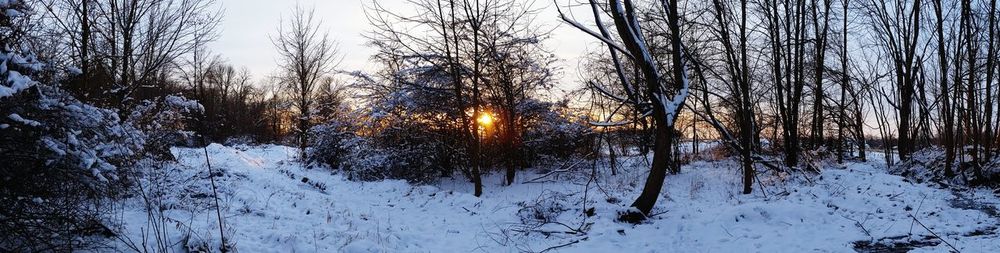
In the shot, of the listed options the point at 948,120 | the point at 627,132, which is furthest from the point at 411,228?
the point at 948,120

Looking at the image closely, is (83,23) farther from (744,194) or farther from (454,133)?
(744,194)

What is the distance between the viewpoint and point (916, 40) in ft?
47.2

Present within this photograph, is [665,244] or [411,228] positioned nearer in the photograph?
[665,244]

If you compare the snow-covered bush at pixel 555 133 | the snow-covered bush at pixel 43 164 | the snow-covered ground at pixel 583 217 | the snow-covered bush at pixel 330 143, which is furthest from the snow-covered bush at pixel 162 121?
the snow-covered bush at pixel 555 133

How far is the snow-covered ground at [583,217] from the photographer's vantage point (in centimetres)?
682

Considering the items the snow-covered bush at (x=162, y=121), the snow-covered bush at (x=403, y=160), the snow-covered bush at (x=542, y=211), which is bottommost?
the snow-covered bush at (x=542, y=211)

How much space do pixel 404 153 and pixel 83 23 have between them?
7.31 metres

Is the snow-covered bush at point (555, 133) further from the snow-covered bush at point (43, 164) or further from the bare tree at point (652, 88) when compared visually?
the snow-covered bush at point (43, 164)

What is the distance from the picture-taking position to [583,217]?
8.86 metres

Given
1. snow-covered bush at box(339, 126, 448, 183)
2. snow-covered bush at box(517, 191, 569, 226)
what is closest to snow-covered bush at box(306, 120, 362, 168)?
snow-covered bush at box(339, 126, 448, 183)

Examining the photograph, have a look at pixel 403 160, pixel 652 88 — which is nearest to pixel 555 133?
pixel 403 160

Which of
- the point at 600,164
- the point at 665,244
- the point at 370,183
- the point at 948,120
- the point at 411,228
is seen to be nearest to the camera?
the point at 665,244

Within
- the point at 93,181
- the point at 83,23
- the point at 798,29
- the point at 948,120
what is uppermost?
the point at 798,29

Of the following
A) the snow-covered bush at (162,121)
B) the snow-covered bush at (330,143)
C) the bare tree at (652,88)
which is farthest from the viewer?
the snow-covered bush at (330,143)
